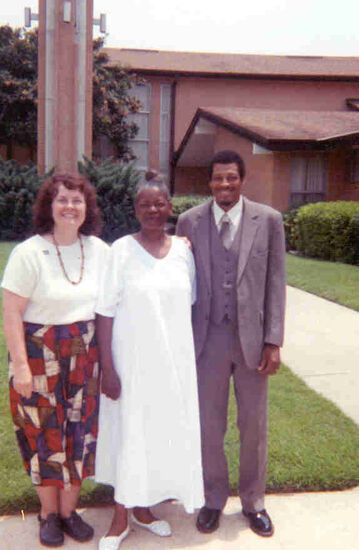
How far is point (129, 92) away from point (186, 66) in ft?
8.24

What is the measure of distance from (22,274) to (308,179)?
14.3 metres

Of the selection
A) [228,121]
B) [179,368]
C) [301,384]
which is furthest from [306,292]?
[228,121]

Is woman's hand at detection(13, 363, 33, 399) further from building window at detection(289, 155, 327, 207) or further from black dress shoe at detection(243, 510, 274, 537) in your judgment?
building window at detection(289, 155, 327, 207)

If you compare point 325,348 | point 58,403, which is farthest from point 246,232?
point 325,348

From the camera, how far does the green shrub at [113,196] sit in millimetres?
13906

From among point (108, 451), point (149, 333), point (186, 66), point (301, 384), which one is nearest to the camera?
point (149, 333)

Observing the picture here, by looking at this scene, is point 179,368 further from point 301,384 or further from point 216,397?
point 301,384

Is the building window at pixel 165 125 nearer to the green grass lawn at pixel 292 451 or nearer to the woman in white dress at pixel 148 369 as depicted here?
the green grass lawn at pixel 292 451

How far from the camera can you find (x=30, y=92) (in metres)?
20.5

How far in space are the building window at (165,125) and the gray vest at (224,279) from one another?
70.1 ft

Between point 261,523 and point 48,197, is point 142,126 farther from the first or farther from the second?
point 261,523

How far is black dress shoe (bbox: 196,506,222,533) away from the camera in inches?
116

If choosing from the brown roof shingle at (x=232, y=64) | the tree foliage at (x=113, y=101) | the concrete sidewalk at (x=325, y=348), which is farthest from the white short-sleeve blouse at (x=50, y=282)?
the brown roof shingle at (x=232, y=64)

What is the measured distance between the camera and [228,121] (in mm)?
16641
